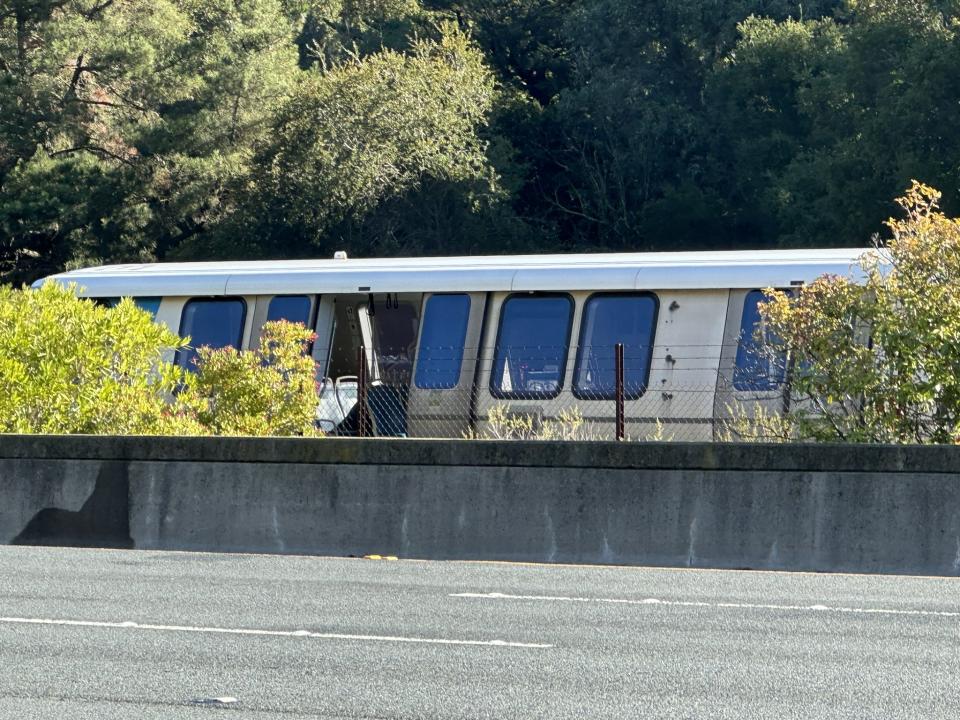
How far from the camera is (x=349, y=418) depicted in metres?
18.0

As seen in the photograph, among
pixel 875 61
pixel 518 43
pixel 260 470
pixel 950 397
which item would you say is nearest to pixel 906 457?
pixel 950 397

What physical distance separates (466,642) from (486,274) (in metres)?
10.4

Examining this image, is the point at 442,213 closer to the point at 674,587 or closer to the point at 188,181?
the point at 188,181

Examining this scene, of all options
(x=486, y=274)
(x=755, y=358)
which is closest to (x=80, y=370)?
(x=486, y=274)

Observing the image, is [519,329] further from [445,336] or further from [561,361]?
[445,336]

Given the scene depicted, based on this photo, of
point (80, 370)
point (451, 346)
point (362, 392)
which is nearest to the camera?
point (362, 392)

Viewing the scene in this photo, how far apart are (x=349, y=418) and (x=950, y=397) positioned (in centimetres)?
787

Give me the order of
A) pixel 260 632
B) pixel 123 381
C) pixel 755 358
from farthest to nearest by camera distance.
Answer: pixel 755 358 → pixel 123 381 → pixel 260 632

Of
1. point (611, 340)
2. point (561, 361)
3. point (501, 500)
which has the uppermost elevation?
point (611, 340)

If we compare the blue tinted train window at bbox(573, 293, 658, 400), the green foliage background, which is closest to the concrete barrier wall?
the blue tinted train window at bbox(573, 293, 658, 400)

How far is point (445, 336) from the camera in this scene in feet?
61.3

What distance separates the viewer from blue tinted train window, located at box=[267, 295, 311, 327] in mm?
19188

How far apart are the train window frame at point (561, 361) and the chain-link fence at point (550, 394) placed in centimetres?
2

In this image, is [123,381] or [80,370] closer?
[80,370]
